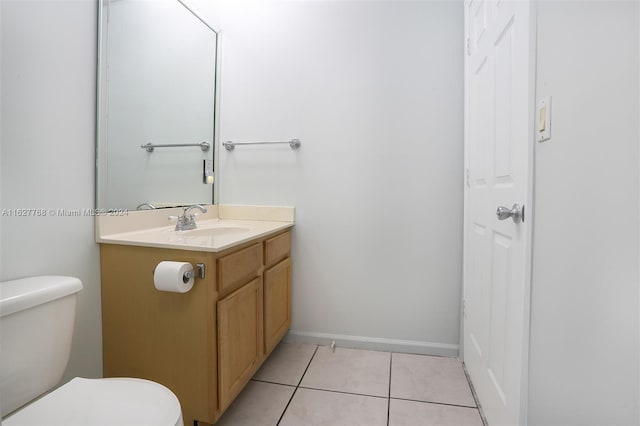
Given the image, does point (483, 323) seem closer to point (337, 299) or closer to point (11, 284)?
point (337, 299)

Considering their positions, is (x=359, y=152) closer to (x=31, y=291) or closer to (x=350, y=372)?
(x=350, y=372)

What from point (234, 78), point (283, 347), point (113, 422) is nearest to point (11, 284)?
point (113, 422)

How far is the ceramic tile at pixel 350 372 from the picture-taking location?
5.15 ft

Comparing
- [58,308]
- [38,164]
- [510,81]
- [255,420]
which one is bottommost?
[255,420]

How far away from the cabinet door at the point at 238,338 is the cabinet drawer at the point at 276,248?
0.16 m

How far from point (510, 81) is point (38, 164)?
1.67 metres

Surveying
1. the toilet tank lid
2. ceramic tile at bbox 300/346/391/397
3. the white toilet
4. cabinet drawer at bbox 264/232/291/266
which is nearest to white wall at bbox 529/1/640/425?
ceramic tile at bbox 300/346/391/397

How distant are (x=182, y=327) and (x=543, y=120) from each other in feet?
4.56

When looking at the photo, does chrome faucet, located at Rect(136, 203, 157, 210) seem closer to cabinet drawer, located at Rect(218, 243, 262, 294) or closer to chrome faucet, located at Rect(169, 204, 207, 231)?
chrome faucet, located at Rect(169, 204, 207, 231)

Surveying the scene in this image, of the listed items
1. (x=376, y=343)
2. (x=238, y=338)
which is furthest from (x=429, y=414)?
(x=238, y=338)

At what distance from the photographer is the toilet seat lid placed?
77cm

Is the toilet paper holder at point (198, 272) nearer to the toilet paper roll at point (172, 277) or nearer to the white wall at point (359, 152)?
the toilet paper roll at point (172, 277)

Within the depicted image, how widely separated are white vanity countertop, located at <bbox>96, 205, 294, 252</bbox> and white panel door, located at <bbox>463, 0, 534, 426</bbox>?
102 cm

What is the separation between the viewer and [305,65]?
1.98 metres
